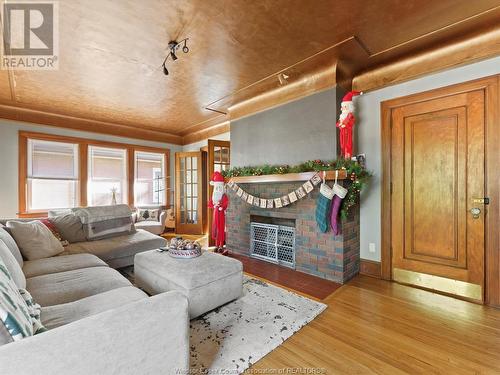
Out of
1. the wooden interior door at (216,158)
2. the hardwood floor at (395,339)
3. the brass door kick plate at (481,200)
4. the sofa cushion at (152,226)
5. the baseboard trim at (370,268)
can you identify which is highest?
the wooden interior door at (216,158)

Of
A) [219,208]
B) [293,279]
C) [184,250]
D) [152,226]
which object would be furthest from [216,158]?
[293,279]

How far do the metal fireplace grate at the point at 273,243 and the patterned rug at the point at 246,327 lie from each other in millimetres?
832

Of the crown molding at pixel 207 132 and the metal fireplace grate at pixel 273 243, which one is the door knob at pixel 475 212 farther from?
the crown molding at pixel 207 132

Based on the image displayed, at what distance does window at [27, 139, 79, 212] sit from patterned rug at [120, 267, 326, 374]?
4.43 metres

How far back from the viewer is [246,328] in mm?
1821

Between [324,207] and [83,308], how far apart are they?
2.34 metres

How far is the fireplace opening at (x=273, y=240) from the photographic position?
3256 mm

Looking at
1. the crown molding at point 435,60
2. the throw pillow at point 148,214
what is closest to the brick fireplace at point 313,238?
the crown molding at point 435,60

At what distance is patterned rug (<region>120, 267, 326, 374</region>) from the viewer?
151cm

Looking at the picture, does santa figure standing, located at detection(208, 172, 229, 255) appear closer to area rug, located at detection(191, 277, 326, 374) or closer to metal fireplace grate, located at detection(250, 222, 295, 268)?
metal fireplace grate, located at detection(250, 222, 295, 268)

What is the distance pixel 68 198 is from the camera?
4.80 metres

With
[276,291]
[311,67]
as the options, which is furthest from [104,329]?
[311,67]

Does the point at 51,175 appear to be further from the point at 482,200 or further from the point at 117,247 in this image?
the point at 482,200

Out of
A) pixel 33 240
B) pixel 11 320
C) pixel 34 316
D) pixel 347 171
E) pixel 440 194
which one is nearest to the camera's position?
pixel 11 320
